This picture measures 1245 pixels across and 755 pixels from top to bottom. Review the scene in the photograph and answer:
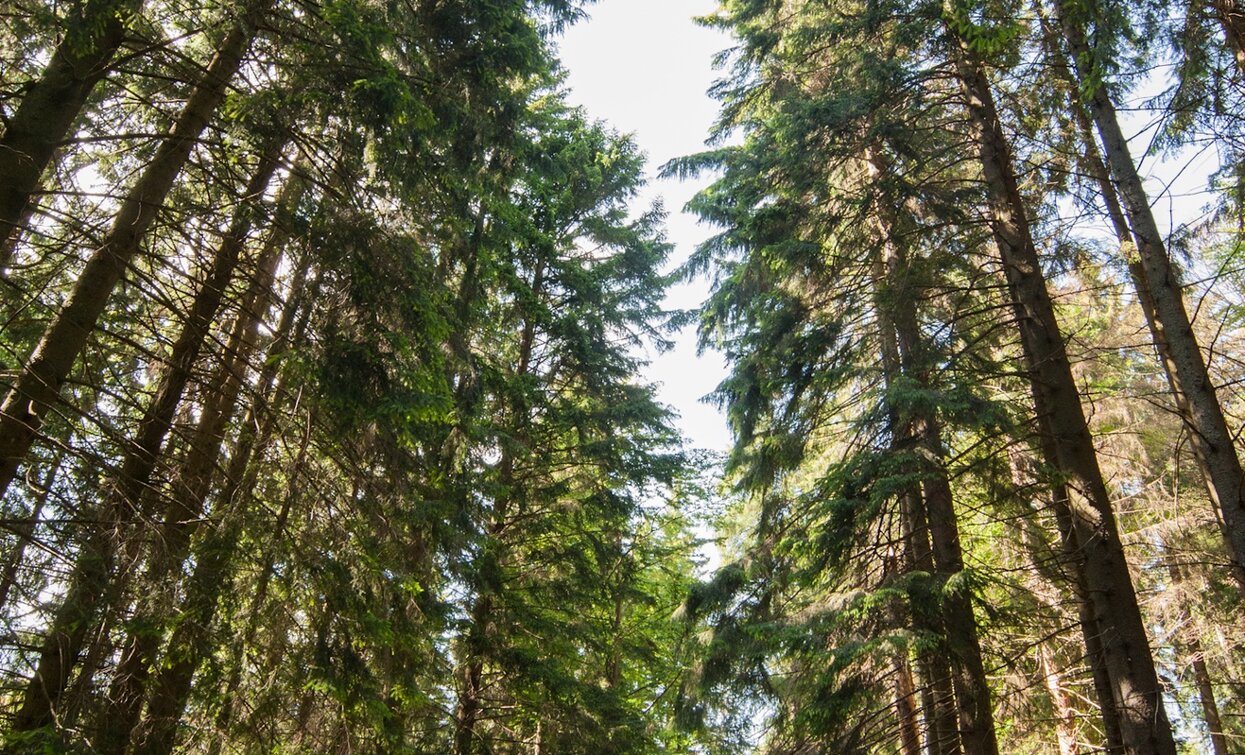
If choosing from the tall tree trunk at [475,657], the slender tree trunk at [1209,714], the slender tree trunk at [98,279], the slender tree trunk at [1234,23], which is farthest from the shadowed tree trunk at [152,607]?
the slender tree trunk at [1209,714]

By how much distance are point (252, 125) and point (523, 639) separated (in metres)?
7.83

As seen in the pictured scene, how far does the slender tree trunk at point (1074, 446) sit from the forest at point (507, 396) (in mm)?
30

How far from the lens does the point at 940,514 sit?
806 cm

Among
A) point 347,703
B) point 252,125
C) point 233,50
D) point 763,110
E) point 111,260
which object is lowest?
point 347,703

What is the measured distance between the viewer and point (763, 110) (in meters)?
13.3

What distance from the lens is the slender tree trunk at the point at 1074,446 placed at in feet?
16.5

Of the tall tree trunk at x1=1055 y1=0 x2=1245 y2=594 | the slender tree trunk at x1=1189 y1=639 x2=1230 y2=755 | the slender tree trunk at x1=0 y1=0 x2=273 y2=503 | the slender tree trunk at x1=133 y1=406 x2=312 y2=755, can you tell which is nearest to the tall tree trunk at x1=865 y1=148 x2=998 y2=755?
the tall tree trunk at x1=1055 y1=0 x2=1245 y2=594

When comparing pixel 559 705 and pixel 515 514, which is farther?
pixel 515 514

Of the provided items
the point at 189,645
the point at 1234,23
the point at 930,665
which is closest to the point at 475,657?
the point at 189,645

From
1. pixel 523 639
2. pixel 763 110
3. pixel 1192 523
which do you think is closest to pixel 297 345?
pixel 523 639

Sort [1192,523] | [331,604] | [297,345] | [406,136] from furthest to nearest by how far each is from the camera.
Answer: [1192,523] → [406,136] → [297,345] → [331,604]

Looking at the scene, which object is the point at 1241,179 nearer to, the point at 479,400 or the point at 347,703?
the point at 347,703

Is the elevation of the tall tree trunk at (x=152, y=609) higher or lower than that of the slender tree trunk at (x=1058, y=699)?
lower

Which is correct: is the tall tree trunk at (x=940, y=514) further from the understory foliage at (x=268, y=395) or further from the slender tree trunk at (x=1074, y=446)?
the understory foliage at (x=268, y=395)
